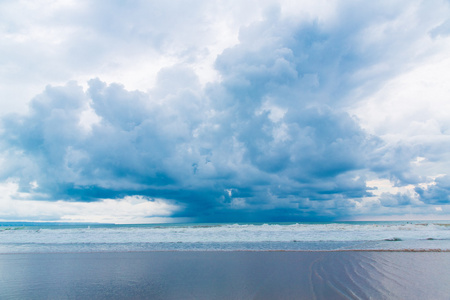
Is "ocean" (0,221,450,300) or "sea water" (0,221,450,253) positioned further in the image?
"sea water" (0,221,450,253)

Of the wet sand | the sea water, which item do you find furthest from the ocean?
the sea water

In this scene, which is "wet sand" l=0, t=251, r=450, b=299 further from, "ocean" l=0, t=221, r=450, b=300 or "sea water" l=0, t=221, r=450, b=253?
"sea water" l=0, t=221, r=450, b=253

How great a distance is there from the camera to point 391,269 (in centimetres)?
1151

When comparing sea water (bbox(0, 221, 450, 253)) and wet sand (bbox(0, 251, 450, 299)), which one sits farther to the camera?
sea water (bbox(0, 221, 450, 253))

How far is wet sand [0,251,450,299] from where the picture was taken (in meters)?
8.22

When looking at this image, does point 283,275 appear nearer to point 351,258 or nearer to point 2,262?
point 351,258

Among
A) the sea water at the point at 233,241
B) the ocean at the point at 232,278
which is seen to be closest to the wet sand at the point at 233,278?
the ocean at the point at 232,278

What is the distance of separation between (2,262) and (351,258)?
19.7 meters

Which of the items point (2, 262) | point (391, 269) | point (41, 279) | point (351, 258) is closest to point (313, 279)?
point (391, 269)

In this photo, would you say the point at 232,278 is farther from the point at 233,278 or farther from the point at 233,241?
the point at 233,241

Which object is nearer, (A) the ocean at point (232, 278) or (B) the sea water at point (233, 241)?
(A) the ocean at point (232, 278)

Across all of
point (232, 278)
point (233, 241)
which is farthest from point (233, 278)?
point (233, 241)

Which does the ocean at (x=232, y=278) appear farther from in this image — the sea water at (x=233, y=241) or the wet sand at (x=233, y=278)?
the sea water at (x=233, y=241)

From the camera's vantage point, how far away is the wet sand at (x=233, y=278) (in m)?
8.22
